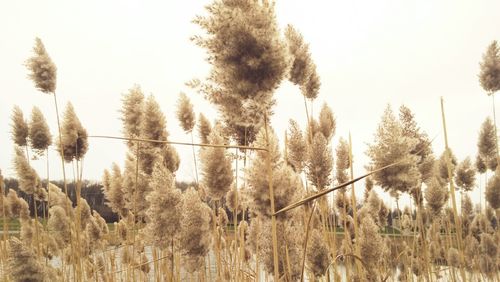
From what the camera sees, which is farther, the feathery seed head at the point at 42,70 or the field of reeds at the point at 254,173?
the feathery seed head at the point at 42,70

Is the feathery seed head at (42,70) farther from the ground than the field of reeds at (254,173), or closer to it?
farther from the ground

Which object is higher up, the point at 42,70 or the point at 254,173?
the point at 42,70

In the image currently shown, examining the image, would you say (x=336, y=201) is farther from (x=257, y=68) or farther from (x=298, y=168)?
(x=257, y=68)

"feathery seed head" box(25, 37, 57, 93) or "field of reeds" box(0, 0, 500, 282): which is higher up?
"feathery seed head" box(25, 37, 57, 93)

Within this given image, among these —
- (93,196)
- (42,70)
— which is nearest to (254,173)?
(42,70)

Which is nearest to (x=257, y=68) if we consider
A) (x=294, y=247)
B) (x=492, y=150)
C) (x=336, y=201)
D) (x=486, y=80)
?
(x=294, y=247)

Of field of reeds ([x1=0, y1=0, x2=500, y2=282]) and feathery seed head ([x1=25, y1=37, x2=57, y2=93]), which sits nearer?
field of reeds ([x1=0, y1=0, x2=500, y2=282])

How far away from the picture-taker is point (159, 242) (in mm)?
2422

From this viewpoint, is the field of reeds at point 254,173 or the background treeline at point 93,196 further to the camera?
the background treeline at point 93,196

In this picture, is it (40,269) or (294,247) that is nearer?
(40,269)

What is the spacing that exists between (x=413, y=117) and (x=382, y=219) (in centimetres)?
317

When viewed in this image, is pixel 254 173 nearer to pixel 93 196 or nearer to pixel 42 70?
pixel 42 70

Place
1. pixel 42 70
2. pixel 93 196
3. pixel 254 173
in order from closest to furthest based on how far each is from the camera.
Answer: pixel 254 173 → pixel 42 70 → pixel 93 196

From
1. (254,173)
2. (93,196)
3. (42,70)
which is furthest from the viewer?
(93,196)
